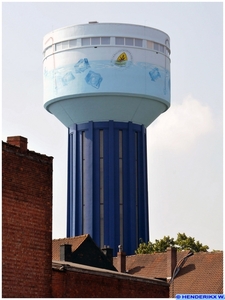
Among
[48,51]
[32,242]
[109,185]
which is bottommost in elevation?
[32,242]

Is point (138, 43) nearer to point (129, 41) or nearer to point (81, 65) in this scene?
point (129, 41)

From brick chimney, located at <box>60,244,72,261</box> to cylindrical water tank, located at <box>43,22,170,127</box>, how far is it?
17112 millimetres

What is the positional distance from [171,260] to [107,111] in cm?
1166

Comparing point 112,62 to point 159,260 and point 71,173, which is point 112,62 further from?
point 159,260

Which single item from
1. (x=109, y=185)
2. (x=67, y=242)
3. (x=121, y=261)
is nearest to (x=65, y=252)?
(x=67, y=242)

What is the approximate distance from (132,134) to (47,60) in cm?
714

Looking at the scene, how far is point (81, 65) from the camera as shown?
2322 inches

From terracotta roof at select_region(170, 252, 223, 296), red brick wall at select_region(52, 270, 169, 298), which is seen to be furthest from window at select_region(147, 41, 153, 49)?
red brick wall at select_region(52, 270, 169, 298)

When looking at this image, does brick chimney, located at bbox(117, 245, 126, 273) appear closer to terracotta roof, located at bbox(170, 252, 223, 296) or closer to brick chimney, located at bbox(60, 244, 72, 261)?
terracotta roof, located at bbox(170, 252, 223, 296)

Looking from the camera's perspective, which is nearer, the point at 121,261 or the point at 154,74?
the point at 121,261

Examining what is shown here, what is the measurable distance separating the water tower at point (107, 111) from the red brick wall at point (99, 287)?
26.5 meters

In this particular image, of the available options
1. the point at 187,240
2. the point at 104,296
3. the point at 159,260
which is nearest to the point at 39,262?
the point at 104,296

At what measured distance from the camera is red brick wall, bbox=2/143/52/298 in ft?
77.8

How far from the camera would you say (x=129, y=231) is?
61.0 m
